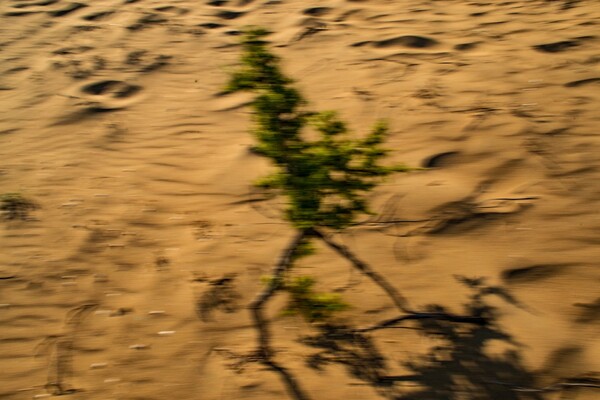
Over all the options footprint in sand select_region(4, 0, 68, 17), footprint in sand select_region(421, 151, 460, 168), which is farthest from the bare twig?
footprint in sand select_region(4, 0, 68, 17)

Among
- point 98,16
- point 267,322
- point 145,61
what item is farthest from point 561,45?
point 98,16

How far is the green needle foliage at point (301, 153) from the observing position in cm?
223

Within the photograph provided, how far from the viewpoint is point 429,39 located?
4.90m

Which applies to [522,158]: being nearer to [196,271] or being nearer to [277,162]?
[277,162]

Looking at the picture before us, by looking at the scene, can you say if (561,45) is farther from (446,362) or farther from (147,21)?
(147,21)

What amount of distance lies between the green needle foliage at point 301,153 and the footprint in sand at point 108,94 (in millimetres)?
2352

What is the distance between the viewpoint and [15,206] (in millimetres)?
3301

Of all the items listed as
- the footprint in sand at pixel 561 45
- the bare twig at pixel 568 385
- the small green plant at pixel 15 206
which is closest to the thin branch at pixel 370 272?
the bare twig at pixel 568 385

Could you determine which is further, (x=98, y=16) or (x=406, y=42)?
(x=98, y=16)

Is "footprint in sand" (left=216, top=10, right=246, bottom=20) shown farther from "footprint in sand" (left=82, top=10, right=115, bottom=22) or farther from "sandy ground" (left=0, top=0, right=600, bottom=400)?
"footprint in sand" (left=82, top=10, right=115, bottom=22)

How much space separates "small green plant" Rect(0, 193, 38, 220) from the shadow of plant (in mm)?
1983

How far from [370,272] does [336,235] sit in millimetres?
310

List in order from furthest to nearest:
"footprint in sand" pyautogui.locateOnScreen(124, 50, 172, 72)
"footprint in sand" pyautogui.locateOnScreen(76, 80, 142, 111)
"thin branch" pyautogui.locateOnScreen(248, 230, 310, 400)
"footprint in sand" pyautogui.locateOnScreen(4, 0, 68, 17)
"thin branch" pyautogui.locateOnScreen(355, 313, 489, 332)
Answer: "footprint in sand" pyautogui.locateOnScreen(4, 0, 68, 17) < "footprint in sand" pyautogui.locateOnScreen(124, 50, 172, 72) < "footprint in sand" pyautogui.locateOnScreen(76, 80, 142, 111) < "thin branch" pyautogui.locateOnScreen(355, 313, 489, 332) < "thin branch" pyautogui.locateOnScreen(248, 230, 310, 400)

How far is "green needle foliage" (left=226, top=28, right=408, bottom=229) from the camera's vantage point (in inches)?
87.9
